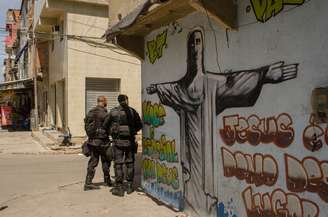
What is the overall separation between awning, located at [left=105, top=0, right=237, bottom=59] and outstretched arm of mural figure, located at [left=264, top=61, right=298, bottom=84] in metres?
1.00

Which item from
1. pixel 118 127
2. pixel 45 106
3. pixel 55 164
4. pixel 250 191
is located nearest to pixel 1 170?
pixel 55 164

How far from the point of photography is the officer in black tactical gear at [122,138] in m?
9.64

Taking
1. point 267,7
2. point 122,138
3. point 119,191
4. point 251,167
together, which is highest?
point 267,7

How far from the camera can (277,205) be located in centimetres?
543

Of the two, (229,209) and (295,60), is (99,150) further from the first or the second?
(295,60)

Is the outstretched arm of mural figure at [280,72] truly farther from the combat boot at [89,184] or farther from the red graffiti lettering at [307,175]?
the combat boot at [89,184]

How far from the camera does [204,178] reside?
7328mm

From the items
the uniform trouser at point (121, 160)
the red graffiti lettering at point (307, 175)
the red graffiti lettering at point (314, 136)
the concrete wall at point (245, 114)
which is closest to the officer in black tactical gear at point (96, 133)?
the uniform trouser at point (121, 160)

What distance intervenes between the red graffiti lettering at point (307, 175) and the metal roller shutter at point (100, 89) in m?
20.0

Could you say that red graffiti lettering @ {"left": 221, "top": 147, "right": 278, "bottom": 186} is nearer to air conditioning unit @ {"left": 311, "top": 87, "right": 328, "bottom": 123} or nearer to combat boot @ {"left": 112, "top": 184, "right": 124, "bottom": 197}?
air conditioning unit @ {"left": 311, "top": 87, "right": 328, "bottom": 123}

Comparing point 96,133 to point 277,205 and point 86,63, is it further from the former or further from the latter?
point 86,63

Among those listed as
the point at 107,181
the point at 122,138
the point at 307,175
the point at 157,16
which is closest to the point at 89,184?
the point at 107,181

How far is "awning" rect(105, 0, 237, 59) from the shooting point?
624 centimetres

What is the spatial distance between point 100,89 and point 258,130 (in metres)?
19.7
